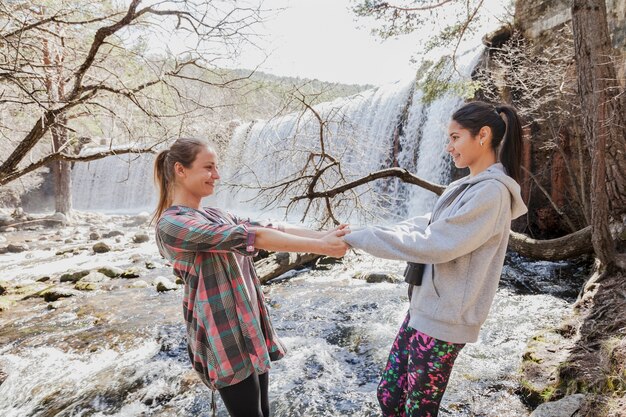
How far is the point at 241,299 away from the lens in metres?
1.54

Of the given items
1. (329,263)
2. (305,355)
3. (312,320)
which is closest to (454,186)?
(305,355)

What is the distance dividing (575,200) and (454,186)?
359 inches

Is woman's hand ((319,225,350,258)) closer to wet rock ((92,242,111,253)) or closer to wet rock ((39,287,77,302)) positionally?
wet rock ((39,287,77,302))

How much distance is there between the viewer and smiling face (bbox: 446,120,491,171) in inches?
63.7

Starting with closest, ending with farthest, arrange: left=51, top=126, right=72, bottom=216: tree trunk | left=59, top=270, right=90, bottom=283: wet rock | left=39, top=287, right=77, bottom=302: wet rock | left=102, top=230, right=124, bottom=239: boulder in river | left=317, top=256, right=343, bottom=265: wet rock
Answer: left=39, top=287, right=77, bottom=302: wet rock → left=59, top=270, right=90, bottom=283: wet rock → left=317, top=256, right=343, bottom=265: wet rock → left=102, top=230, right=124, bottom=239: boulder in river → left=51, top=126, right=72, bottom=216: tree trunk

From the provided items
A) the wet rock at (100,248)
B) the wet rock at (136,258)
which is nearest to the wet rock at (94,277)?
the wet rock at (136,258)

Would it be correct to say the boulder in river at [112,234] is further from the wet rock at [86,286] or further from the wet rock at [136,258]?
the wet rock at [86,286]

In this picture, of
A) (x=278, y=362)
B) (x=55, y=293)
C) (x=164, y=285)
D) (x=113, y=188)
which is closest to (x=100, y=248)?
(x=55, y=293)

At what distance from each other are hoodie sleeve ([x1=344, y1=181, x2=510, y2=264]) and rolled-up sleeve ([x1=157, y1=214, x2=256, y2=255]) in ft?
1.53

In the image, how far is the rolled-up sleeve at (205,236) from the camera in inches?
54.6

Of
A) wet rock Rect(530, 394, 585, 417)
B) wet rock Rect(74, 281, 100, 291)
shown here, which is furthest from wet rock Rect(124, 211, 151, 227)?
wet rock Rect(530, 394, 585, 417)

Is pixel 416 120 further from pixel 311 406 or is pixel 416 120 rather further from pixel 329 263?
pixel 311 406

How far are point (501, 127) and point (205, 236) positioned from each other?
1239 mm

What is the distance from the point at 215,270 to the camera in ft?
4.95
